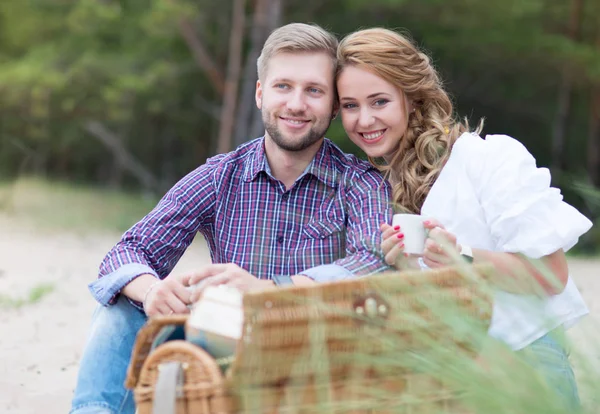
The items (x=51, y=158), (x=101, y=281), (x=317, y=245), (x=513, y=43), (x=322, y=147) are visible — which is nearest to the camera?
(x=101, y=281)

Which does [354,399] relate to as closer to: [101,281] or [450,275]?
[450,275]

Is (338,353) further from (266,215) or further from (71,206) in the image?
(71,206)

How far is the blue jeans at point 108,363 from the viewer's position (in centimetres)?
195

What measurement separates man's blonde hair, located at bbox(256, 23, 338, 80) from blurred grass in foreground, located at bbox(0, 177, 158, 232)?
941cm

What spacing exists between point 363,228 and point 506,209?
0.44 m

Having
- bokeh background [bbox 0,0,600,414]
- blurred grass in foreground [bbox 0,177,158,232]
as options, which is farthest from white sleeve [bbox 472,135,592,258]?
blurred grass in foreground [bbox 0,177,158,232]

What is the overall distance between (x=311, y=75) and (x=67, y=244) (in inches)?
311

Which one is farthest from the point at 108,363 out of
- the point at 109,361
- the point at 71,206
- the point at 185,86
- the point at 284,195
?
the point at 185,86

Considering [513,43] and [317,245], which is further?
[513,43]

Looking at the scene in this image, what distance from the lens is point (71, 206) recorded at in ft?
48.3

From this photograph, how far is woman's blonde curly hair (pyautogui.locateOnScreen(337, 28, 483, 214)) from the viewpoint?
254cm

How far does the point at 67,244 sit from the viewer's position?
9922 millimetres

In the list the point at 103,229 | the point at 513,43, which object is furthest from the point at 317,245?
the point at 513,43

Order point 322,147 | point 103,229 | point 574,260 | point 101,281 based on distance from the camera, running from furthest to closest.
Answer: point 103,229, point 574,260, point 322,147, point 101,281
